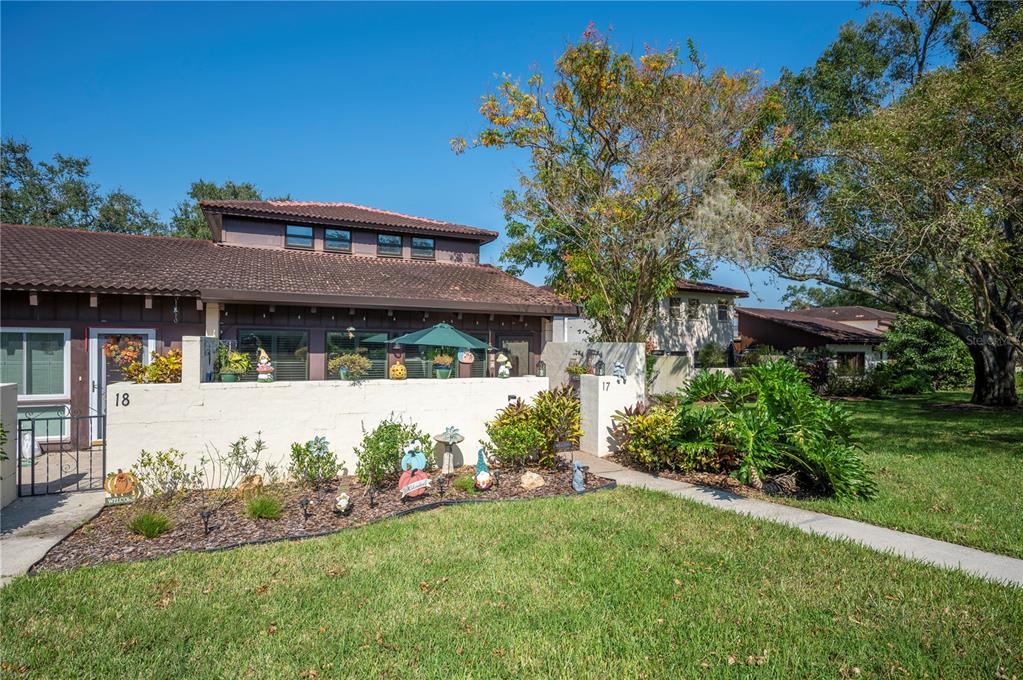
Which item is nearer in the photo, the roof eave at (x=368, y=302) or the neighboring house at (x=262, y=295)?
the neighboring house at (x=262, y=295)

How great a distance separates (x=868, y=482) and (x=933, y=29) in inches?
743

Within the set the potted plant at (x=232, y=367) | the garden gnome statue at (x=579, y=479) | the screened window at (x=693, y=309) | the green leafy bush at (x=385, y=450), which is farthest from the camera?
the screened window at (x=693, y=309)

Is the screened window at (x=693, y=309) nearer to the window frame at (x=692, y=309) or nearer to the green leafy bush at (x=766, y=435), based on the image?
the window frame at (x=692, y=309)

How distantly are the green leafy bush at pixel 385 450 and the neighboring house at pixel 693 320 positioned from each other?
1868 centimetres

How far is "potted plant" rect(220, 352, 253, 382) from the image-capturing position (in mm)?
7637

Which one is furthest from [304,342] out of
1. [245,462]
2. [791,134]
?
[791,134]

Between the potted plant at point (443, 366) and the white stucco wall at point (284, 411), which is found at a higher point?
the potted plant at point (443, 366)

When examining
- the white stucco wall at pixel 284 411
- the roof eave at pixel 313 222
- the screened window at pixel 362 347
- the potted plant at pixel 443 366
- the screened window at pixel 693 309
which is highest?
the roof eave at pixel 313 222

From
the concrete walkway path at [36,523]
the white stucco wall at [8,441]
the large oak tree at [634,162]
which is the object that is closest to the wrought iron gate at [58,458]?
the white stucco wall at [8,441]

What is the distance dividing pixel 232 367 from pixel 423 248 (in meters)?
10.1

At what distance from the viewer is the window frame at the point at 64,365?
1005 centimetres

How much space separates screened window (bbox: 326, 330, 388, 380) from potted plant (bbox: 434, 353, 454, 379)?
11.5ft

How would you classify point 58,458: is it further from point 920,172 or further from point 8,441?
point 920,172

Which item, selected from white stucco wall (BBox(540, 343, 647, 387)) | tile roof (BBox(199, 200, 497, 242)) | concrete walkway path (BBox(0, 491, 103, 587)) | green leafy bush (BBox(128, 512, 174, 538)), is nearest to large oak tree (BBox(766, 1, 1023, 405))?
white stucco wall (BBox(540, 343, 647, 387))
